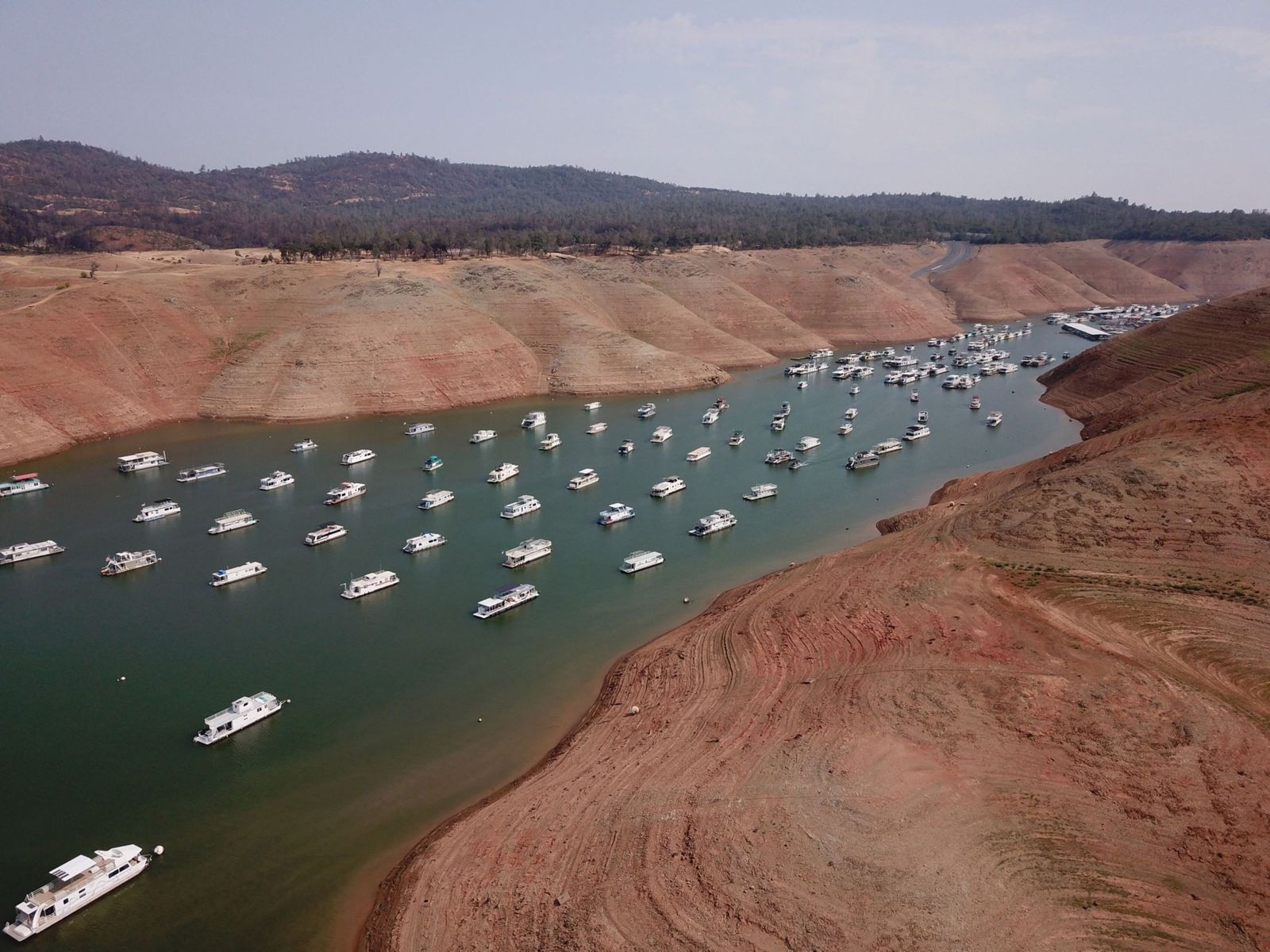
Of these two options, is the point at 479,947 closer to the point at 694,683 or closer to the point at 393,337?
the point at 694,683

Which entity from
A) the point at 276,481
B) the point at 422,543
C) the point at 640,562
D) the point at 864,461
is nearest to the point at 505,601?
the point at 640,562

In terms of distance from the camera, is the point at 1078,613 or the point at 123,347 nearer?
the point at 1078,613

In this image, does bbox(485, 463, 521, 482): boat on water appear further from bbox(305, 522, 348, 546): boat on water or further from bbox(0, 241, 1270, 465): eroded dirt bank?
bbox(0, 241, 1270, 465): eroded dirt bank

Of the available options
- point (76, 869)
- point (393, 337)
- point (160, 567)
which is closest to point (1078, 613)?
point (76, 869)

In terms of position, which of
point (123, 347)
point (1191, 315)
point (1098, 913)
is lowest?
point (1098, 913)

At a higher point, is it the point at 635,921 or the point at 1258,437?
the point at 1258,437

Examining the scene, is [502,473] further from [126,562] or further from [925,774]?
[925,774]

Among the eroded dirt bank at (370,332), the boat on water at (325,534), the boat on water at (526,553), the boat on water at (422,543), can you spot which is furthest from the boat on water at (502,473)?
the eroded dirt bank at (370,332)

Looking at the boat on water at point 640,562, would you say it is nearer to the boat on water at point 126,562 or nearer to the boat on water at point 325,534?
the boat on water at point 325,534
